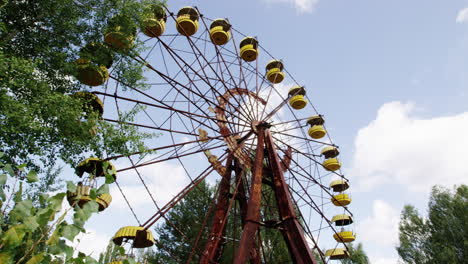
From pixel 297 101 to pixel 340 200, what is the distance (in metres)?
4.61

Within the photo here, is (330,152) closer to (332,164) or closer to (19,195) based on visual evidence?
(332,164)

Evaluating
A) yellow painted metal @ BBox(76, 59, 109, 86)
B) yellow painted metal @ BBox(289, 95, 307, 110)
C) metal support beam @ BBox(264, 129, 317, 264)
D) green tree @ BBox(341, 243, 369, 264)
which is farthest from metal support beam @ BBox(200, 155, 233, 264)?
green tree @ BBox(341, 243, 369, 264)

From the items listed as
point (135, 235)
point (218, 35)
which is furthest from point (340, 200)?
point (135, 235)

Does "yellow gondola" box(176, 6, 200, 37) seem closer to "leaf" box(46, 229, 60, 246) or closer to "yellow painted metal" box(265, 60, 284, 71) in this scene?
"yellow painted metal" box(265, 60, 284, 71)

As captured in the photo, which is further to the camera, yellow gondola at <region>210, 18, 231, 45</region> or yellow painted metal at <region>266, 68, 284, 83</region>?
yellow painted metal at <region>266, 68, 284, 83</region>

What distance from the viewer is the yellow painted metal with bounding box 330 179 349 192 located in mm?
15438

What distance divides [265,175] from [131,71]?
5081 millimetres

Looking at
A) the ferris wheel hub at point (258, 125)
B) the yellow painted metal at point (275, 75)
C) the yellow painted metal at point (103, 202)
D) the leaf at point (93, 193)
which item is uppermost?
the yellow painted metal at point (275, 75)

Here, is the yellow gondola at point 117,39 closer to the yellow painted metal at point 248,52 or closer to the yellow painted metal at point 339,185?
the yellow painted metal at point 248,52

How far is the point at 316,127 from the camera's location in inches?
611

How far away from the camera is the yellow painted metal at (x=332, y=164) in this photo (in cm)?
1525

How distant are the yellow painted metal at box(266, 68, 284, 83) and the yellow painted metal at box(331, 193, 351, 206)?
550 cm

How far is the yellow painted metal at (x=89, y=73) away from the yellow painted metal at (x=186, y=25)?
4.32m

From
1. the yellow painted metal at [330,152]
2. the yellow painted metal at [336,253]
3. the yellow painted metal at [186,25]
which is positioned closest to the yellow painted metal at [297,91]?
the yellow painted metal at [330,152]
